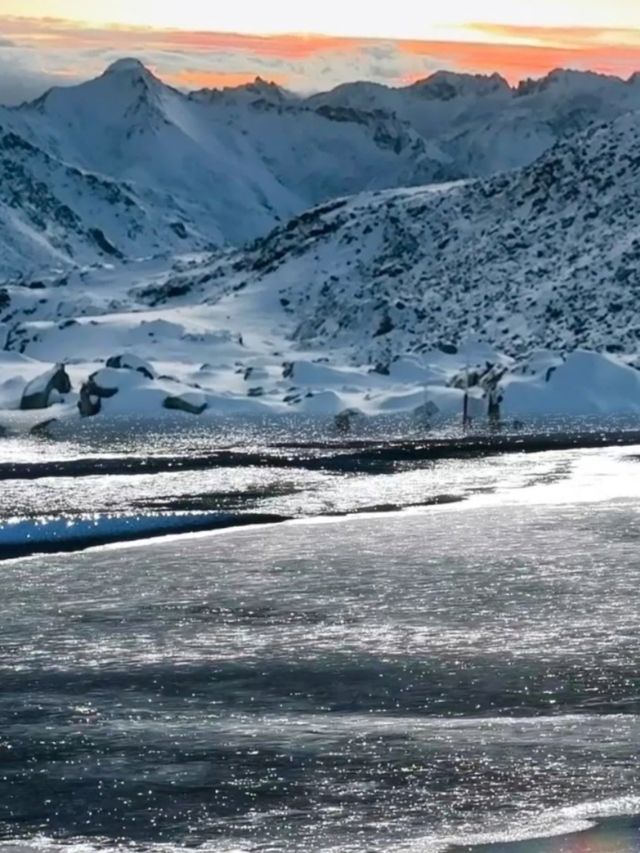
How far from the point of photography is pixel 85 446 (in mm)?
77000

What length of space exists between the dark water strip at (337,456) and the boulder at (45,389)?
A: 36909 millimetres

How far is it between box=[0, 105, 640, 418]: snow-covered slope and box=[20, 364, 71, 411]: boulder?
11.7ft

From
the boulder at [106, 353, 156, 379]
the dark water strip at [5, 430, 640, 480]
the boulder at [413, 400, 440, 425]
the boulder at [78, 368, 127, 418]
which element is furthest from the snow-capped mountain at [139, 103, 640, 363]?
the dark water strip at [5, 430, 640, 480]

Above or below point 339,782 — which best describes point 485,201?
above

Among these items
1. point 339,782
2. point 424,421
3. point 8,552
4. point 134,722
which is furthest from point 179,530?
point 424,421

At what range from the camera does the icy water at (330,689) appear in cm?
2227

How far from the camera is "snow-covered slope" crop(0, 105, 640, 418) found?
109m

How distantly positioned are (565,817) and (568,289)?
13418cm

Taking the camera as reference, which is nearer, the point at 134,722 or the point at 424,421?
the point at 134,722

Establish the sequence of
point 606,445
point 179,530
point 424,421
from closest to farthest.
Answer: point 179,530 < point 606,445 < point 424,421

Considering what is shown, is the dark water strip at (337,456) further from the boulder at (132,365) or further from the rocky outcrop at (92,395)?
the boulder at (132,365)

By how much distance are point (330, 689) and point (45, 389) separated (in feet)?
276

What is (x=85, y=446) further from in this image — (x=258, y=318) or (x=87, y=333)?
(x=258, y=318)

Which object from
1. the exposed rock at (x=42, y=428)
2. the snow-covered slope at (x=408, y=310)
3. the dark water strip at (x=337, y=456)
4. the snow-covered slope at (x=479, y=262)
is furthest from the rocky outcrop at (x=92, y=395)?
the snow-covered slope at (x=479, y=262)
